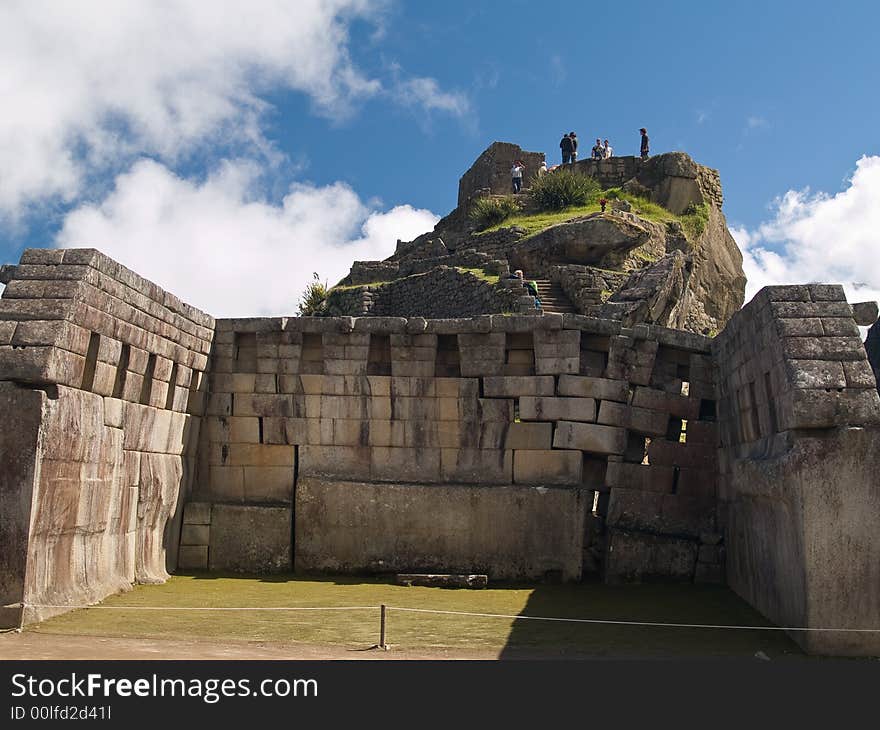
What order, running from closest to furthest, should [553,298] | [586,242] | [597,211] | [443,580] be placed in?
[443,580] < [553,298] < [586,242] < [597,211]

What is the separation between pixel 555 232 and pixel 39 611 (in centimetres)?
2173

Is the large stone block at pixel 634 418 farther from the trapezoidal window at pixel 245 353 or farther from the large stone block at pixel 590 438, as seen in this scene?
the trapezoidal window at pixel 245 353

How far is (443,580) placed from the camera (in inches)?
444

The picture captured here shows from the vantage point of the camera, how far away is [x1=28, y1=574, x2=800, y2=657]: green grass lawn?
8.23 metres

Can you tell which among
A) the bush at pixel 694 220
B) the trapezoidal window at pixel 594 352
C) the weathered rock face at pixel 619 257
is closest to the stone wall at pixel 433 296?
the weathered rock face at pixel 619 257

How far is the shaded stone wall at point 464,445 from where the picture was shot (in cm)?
1156

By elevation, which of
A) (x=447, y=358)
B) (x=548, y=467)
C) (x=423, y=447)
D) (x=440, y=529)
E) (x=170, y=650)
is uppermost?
(x=447, y=358)

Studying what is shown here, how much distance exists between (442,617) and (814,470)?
3.90 meters

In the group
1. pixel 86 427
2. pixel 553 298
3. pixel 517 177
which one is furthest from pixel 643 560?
pixel 517 177

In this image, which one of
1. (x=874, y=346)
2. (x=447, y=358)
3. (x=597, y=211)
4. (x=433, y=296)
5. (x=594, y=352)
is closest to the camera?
(x=594, y=352)

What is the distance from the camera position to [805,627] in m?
7.93

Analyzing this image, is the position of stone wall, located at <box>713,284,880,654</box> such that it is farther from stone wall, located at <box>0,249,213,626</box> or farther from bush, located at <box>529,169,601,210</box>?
bush, located at <box>529,169,601,210</box>

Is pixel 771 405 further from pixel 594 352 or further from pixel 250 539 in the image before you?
pixel 250 539

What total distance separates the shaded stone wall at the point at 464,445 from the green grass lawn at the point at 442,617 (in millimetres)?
496
